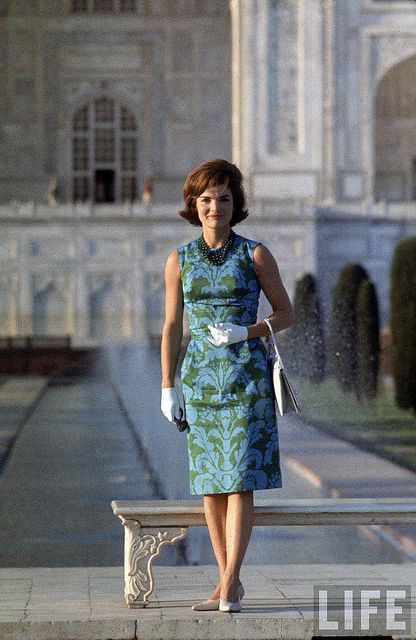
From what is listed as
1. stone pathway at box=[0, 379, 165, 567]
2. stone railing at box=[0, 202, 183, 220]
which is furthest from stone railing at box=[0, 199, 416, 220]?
stone pathway at box=[0, 379, 165, 567]

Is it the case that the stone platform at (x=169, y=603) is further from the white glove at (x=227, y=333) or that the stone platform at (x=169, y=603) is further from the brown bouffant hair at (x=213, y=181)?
the brown bouffant hair at (x=213, y=181)

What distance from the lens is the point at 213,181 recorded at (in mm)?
4312

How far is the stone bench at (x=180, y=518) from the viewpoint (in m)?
4.29

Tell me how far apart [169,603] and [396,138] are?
85.0 feet

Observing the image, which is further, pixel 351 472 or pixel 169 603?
pixel 351 472

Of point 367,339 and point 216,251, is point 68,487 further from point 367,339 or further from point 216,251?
point 367,339

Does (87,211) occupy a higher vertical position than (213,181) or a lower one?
lower

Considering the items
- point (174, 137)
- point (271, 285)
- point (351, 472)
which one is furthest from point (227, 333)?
point (174, 137)

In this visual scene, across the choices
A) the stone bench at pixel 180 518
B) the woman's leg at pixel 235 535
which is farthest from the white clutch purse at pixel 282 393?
the stone bench at pixel 180 518

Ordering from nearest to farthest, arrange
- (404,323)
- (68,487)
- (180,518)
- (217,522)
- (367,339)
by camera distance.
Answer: (217,522) < (180,518) < (68,487) < (404,323) < (367,339)

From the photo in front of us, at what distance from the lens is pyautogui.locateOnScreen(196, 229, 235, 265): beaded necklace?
4.29 metres

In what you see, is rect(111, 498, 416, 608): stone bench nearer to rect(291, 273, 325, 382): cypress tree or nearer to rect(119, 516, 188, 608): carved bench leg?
rect(119, 516, 188, 608): carved bench leg

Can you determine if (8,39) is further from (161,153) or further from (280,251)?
(280,251)

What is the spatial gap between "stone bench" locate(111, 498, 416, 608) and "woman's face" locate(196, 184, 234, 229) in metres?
0.79
